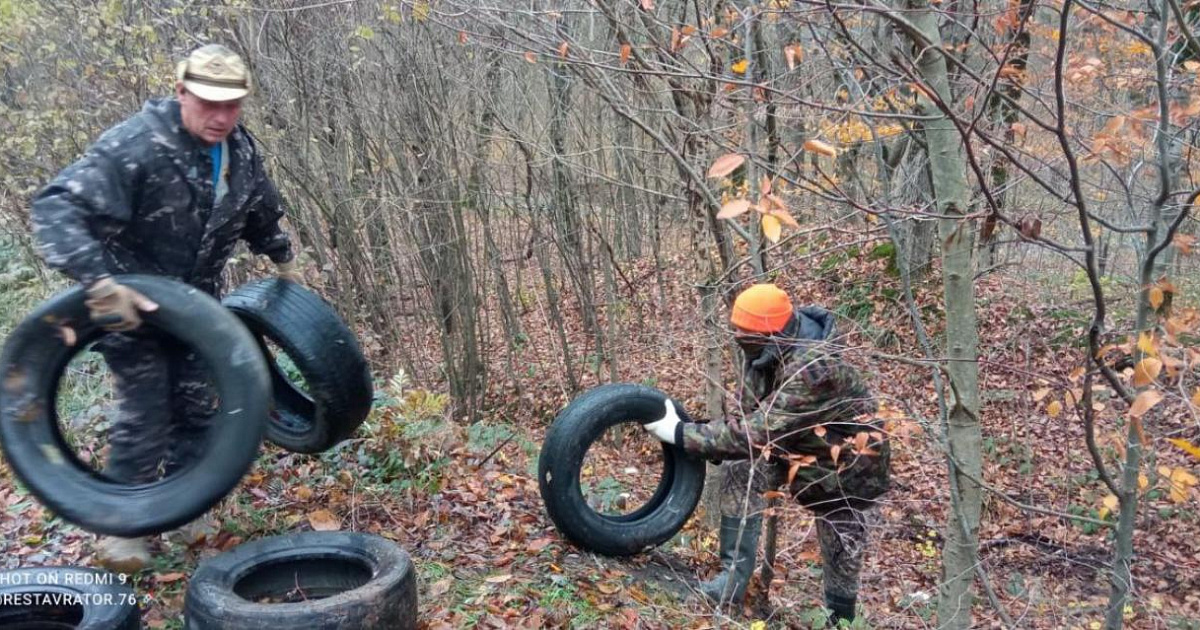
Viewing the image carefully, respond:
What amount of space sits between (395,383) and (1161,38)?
496 cm

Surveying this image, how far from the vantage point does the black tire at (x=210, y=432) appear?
11.8ft

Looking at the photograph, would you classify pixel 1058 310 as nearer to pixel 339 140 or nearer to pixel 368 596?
pixel 339 140

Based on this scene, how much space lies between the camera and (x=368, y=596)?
3.81m

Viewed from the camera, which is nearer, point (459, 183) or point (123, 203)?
point (123, 203)

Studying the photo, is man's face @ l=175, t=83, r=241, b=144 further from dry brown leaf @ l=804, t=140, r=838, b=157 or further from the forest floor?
dry brown leaf @ l=804, t=140, r=838, b=157

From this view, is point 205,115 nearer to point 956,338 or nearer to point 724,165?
point 724,165

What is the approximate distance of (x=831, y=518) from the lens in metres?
5.51

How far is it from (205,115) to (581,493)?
289 cm

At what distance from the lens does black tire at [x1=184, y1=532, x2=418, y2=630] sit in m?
3.71

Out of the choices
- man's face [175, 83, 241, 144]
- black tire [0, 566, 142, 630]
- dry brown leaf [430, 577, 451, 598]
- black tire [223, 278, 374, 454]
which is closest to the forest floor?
dry brown leaf [430, 577, 451, 598]

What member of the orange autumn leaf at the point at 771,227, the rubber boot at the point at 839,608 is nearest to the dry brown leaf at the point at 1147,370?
the orange autumn leaf at the point at 771,227

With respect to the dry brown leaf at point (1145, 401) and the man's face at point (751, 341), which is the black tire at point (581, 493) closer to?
the man's face at point (751, 341)

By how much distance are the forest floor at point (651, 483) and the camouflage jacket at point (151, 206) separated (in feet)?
5.44

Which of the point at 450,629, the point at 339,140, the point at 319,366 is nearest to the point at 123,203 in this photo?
the point at 319,366
